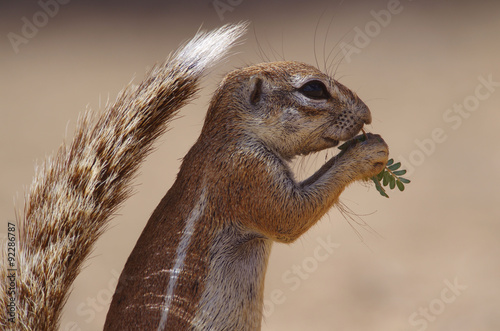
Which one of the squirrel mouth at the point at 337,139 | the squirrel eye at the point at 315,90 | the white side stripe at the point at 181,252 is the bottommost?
the white side stripe at the point at 181,252

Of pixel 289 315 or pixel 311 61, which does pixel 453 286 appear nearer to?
pixel 289 315

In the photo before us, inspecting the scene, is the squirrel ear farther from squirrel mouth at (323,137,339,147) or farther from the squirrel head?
squirrel mouth at (323,137,339,147)

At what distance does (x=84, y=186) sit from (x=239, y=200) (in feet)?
1.49

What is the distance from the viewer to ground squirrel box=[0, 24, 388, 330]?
1.85m

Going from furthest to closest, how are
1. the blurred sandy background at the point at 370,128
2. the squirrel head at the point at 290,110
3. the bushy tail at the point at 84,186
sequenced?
the blurred sandy background at the point at 370,128 < the squirrel head at the point at 290,110 < the bushy tail at the point at 84,186

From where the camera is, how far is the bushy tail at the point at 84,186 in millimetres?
1824

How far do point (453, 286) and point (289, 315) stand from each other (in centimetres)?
97

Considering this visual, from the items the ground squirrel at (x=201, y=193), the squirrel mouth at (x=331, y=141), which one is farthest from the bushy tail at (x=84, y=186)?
the squirrel mouth at (x=331, y=141)

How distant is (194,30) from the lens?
20.5 feet

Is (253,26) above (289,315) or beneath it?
above

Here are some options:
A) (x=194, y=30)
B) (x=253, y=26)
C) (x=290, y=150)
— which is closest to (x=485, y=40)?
(x=253, y=26)

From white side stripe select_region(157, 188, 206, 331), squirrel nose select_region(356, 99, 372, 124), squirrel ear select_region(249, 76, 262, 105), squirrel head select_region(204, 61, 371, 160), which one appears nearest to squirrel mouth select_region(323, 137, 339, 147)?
squirrel head select_region(204, 61, 371, 160)

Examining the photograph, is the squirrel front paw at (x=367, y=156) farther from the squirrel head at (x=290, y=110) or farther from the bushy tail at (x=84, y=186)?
the bushy tail at (x=84, y=186)

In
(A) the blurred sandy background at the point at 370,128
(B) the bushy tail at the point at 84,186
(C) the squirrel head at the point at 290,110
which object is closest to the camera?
(B) the bushy tail at the point at 84,186
